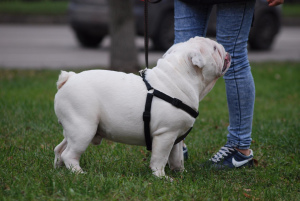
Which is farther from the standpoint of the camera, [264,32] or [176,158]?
[264,32]

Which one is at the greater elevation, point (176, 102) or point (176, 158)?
point (176, 102)

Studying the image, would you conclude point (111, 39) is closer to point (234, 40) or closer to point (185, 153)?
point (185, 153)

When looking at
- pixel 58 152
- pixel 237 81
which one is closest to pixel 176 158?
pixel 237 81

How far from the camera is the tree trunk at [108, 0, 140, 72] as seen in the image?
321 inches

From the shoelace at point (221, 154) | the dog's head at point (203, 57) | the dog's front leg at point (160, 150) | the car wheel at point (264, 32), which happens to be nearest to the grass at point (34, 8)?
the car wheel at point (264, 32)

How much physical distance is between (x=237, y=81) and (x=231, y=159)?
27.3 inches

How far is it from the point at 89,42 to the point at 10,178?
990 cm

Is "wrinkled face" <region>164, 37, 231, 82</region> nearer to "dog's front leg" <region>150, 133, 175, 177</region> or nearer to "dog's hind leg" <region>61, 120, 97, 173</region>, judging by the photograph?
"dog's front leg" <region>150, 133, 175, 177</region>

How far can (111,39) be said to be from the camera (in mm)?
8414

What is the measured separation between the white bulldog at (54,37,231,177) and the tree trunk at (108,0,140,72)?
16.5ft

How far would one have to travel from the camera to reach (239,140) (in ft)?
12.5

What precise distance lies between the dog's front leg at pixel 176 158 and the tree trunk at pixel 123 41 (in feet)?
16.2

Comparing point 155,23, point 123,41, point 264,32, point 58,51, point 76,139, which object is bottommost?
point 58,51

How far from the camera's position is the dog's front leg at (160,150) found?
10.4 feet
